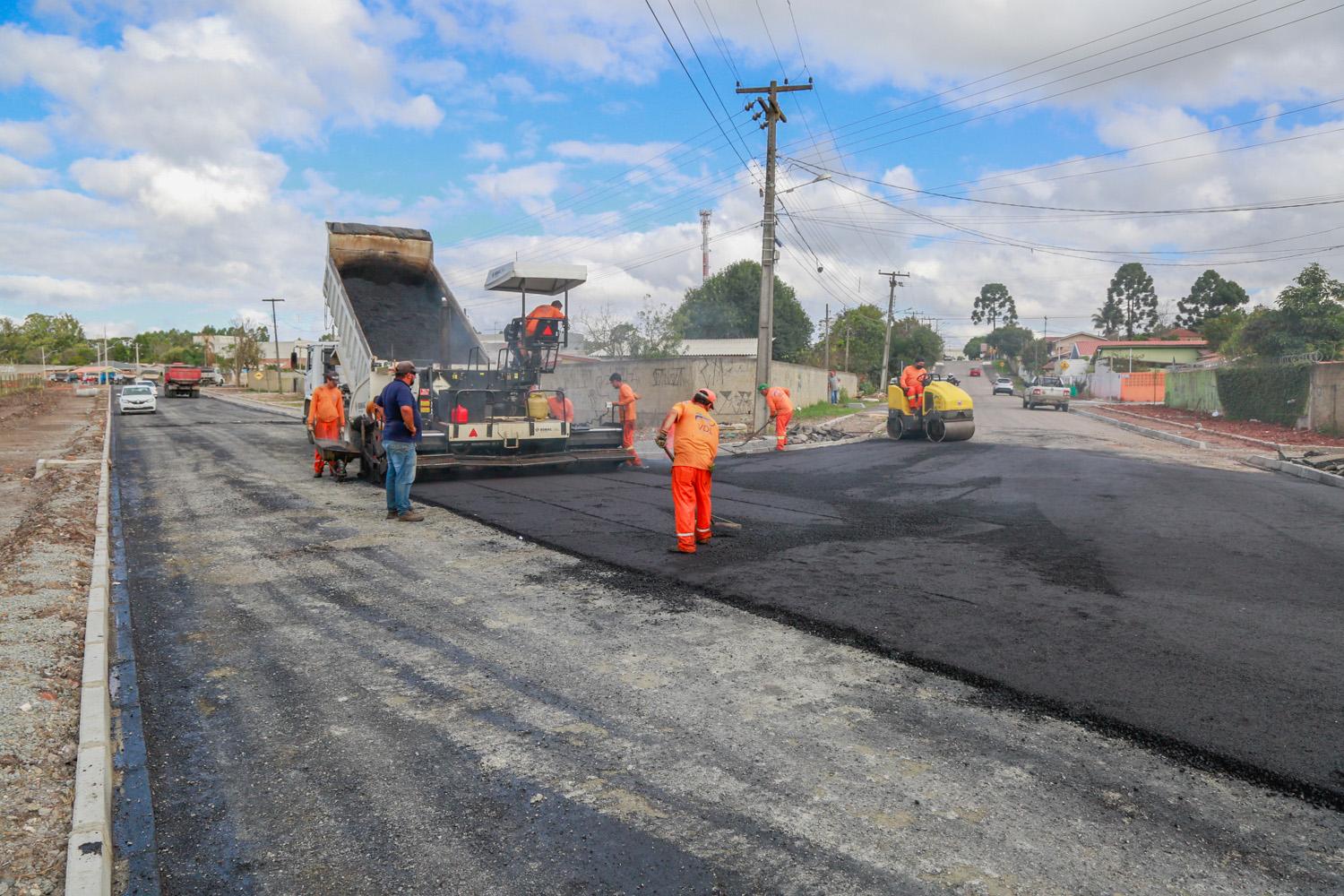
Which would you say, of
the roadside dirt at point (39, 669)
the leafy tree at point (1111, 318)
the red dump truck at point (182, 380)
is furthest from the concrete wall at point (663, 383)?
the leafy tree at point (1111, 318)

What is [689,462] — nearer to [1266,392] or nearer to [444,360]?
[444,360]

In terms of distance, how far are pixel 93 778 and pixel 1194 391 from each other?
3608 cm

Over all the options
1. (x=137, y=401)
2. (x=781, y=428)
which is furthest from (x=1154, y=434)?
(x=137, y=401)

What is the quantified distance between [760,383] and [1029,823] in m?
17.7

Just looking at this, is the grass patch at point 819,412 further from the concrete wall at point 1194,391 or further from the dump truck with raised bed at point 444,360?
the dump truck with raised bed at point 444,360

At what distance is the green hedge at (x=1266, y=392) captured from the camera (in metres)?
21.5

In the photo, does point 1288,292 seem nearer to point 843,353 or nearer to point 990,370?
point 843,353

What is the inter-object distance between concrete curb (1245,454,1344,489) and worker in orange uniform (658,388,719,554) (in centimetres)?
979

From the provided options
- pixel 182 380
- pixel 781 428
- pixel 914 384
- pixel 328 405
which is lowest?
pixel 781 428

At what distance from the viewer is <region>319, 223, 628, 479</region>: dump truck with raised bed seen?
12164mm

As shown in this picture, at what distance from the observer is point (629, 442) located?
14.4m

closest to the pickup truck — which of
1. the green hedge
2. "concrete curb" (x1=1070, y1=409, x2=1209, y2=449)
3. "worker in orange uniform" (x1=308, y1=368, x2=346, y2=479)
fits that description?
"concrete curb" (x1=1070, y1=409, x2=1209, y2=449)

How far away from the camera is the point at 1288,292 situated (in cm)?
3434

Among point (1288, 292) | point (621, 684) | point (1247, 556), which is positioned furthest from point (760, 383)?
point (1288, 292)
